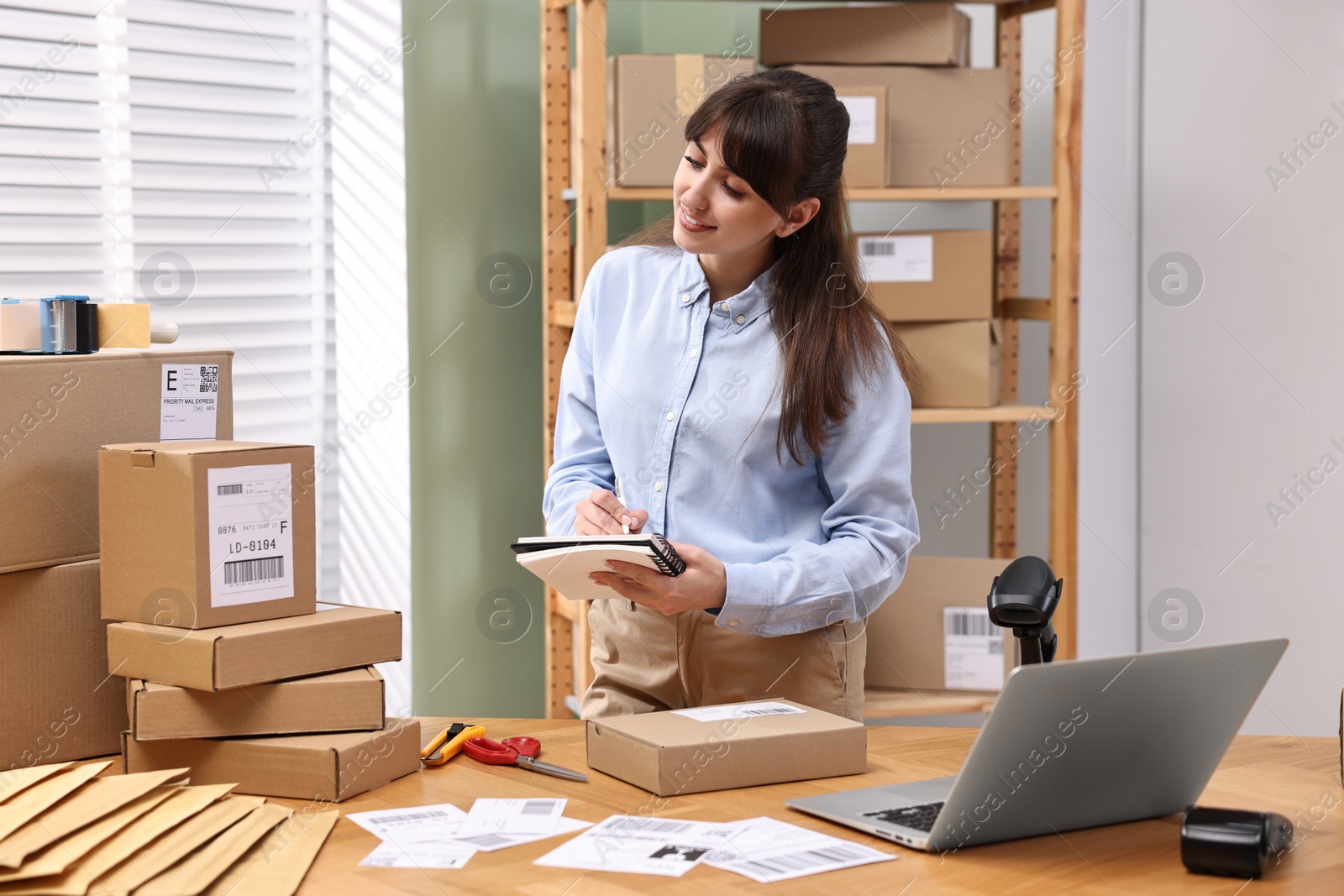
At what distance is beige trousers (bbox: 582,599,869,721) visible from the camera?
173cm

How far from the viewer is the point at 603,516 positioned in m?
1.70

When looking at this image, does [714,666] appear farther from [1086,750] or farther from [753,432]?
[1086,750]

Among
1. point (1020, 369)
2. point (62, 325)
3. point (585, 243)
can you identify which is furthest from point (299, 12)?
point (1020, 369)

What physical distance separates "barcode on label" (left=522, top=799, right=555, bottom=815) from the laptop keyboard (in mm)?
306

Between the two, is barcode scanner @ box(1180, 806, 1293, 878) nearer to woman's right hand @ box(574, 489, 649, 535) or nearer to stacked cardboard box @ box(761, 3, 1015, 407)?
woman's right hand @ box(574, 489, 649, 535)

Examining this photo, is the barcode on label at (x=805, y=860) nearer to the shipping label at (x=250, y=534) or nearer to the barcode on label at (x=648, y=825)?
the barcode on label at (x=648, y=825)

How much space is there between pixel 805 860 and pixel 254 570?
662 mm

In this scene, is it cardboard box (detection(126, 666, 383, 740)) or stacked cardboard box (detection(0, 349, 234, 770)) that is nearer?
cardboard box (detection(126, 666, 383, 740))

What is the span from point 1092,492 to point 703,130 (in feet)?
5.89

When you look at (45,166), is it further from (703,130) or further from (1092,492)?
(1092,492)

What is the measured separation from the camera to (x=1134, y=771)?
3.80 feet

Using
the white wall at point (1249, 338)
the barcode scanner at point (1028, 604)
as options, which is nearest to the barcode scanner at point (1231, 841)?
the barcode scanner at point (1028, 604)

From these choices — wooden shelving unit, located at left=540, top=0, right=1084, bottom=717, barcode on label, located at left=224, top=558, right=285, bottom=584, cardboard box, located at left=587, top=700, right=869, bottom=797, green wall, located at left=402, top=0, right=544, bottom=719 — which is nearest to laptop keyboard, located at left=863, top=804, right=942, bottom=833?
cardboard box, located at left=587, top=700, right=869, bottom=797

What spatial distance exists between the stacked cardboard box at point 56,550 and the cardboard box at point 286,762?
0.56ft
